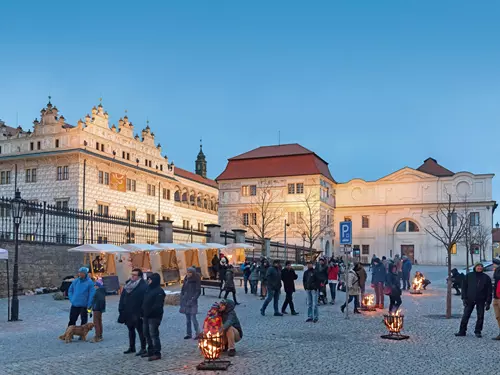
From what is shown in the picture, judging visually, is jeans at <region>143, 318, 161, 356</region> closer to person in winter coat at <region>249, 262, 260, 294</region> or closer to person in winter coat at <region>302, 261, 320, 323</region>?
person in winter coat at <region>302, 261, 320, 323</region>

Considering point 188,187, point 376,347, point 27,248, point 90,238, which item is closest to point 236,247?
point 90,238

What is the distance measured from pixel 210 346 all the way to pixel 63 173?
44077 millimetres

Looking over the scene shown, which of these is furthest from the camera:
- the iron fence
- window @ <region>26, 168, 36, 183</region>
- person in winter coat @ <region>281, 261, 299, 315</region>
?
window @ <region>26, 168, 36, 183</region>

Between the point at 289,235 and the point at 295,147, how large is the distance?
11544 millimetres

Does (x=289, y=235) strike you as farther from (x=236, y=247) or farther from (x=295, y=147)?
(x=236, y=247)

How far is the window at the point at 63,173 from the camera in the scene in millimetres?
49500

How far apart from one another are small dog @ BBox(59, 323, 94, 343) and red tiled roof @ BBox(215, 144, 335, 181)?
172 ft

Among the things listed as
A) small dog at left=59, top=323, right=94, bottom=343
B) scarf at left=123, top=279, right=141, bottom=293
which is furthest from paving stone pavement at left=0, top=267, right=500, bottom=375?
scarf at left=123, top=279, right=141, bottom=293

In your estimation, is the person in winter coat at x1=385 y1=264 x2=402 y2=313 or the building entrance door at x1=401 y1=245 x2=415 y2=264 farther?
the building entrance door at x1=401 y1=245 x2=415 y2=264

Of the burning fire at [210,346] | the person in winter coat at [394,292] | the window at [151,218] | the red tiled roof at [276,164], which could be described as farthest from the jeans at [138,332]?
the red tiled roof at [276,164]

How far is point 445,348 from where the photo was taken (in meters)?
10.7

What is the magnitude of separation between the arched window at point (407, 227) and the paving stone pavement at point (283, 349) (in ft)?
170

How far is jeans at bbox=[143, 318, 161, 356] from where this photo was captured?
31.7ft

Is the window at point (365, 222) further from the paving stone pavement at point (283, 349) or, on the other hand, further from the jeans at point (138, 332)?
the jeans at point (138, 332)
